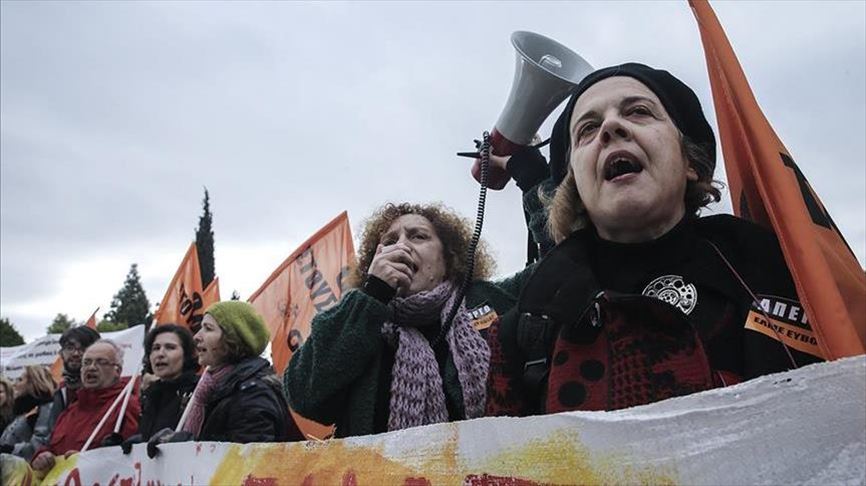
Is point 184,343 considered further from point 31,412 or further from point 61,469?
point 31,412

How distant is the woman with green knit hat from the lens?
284 cm

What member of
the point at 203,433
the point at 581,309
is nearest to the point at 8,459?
the point at 203,433

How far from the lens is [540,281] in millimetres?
A: 1362

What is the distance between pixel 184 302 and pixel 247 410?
3.68 metres

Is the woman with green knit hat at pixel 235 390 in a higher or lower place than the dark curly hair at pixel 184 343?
lower

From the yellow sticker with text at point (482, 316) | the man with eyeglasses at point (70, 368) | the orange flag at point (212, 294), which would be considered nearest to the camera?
the yellow sticker with text at point (482, 316)

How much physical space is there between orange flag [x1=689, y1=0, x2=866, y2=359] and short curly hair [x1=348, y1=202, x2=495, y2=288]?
1226mm

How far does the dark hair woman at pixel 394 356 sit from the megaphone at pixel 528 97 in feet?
1.90

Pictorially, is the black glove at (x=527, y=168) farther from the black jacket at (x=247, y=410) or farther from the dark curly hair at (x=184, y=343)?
the dark curly hair at (x=184, y=343)

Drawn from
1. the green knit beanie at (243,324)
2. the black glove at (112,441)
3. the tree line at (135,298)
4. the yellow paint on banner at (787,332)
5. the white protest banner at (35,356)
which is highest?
the tree line at (135,298)

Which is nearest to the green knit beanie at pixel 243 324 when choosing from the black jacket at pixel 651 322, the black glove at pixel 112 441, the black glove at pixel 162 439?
the black glove at pixel 162 439

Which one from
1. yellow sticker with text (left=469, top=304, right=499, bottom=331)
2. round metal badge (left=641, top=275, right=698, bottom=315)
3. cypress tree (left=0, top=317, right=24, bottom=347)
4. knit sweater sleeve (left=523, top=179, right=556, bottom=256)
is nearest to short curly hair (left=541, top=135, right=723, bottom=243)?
round metal badge (left=641, top=275, right=698, bottom=315)

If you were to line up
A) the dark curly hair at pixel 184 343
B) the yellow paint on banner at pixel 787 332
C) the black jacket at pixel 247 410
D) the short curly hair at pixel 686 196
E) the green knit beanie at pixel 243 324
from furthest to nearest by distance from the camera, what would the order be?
the dark curly hair at pixel 184 343 < the green knit beanie at pixel 243 324 < the black jacket at pixel 247 410 < the short curly hair at pixel 686 196 < the yellow paint on banner at pixel 787 332

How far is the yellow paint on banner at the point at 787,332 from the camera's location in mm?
1037
